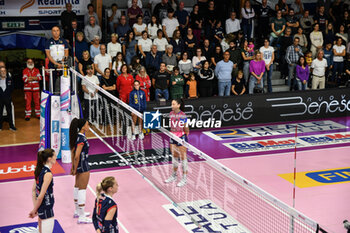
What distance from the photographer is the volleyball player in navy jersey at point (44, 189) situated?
8.38 m

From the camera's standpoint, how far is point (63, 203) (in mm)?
11844

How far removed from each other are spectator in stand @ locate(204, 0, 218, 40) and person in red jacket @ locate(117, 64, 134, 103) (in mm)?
5207

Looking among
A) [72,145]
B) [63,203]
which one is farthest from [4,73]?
[72,145]

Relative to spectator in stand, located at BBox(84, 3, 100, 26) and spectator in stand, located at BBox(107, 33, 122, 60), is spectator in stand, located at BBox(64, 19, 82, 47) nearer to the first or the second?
spectator in stand, located at BBox(84, 3, 100, 26)

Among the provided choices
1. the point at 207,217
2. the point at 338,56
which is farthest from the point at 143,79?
the point at 338,56

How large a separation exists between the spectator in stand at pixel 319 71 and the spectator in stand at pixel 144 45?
6.73m

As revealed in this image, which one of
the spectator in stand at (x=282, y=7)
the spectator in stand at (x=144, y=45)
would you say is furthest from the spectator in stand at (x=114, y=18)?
the spectator in stand at (x=282, y=7)

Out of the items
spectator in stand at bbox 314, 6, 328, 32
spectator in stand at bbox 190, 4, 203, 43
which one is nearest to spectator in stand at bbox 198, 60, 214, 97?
spectator in stand at bbox 190, 4, 203, 43

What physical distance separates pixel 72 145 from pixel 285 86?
13692 mm

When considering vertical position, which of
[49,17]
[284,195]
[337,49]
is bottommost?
[284,195]

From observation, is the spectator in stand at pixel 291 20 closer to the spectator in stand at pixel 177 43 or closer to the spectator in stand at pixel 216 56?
the spectator in stand at pixel 216 56

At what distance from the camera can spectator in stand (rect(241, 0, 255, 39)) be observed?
867 inches

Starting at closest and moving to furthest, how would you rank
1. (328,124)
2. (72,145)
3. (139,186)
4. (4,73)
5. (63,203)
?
(72,145) → (63,203) → (139,186) → (4,73) → (328,124)

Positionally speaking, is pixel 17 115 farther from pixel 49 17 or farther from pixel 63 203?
pixel 63 203
